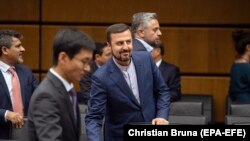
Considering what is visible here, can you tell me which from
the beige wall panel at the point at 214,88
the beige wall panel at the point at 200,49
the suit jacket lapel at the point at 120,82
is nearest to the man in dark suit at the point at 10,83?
the suit jacket lapel at the point at 120,82

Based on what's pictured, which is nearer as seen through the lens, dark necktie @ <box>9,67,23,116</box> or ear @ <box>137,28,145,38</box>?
ear @ <box>137,28,145,38</box>

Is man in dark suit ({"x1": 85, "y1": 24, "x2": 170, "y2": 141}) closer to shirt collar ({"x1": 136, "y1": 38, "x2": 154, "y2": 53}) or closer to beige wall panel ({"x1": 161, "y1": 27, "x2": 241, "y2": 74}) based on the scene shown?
shirt collar ({"x1": 136, "y1": 38, "x2": 154, "y2": 53})

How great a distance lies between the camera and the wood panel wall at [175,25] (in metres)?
7.29

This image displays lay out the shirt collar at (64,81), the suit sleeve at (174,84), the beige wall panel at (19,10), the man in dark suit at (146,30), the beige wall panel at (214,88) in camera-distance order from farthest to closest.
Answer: the beige wall panel at (19,10)
the beige wall panel at (214,88)
the suit sleeve at (174,84)
the man in dark suit at (146,30)
the shirt collar at (64,81)

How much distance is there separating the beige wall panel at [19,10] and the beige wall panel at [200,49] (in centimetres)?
155

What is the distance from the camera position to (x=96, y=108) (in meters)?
3.90

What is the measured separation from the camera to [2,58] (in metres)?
5.08

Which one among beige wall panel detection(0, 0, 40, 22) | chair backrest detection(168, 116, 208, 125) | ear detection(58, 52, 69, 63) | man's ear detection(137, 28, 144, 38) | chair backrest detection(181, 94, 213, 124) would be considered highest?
ear detection(58, 52, 69, 63)

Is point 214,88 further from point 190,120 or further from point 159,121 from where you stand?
point 159,121

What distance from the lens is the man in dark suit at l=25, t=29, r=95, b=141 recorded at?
255cm

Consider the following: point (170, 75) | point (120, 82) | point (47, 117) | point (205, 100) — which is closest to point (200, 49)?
point (205, 100)

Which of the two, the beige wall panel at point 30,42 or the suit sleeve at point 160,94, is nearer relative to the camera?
the suit sleeve at point 160,94

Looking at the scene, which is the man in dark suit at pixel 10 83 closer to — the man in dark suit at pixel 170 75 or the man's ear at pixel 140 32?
the man's ear at pixel 140 32

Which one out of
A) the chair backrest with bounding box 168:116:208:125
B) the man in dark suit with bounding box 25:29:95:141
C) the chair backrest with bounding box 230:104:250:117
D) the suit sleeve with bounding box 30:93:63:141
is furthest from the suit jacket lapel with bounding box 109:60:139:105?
the chair backrest with bounding box 230:104:250:117
